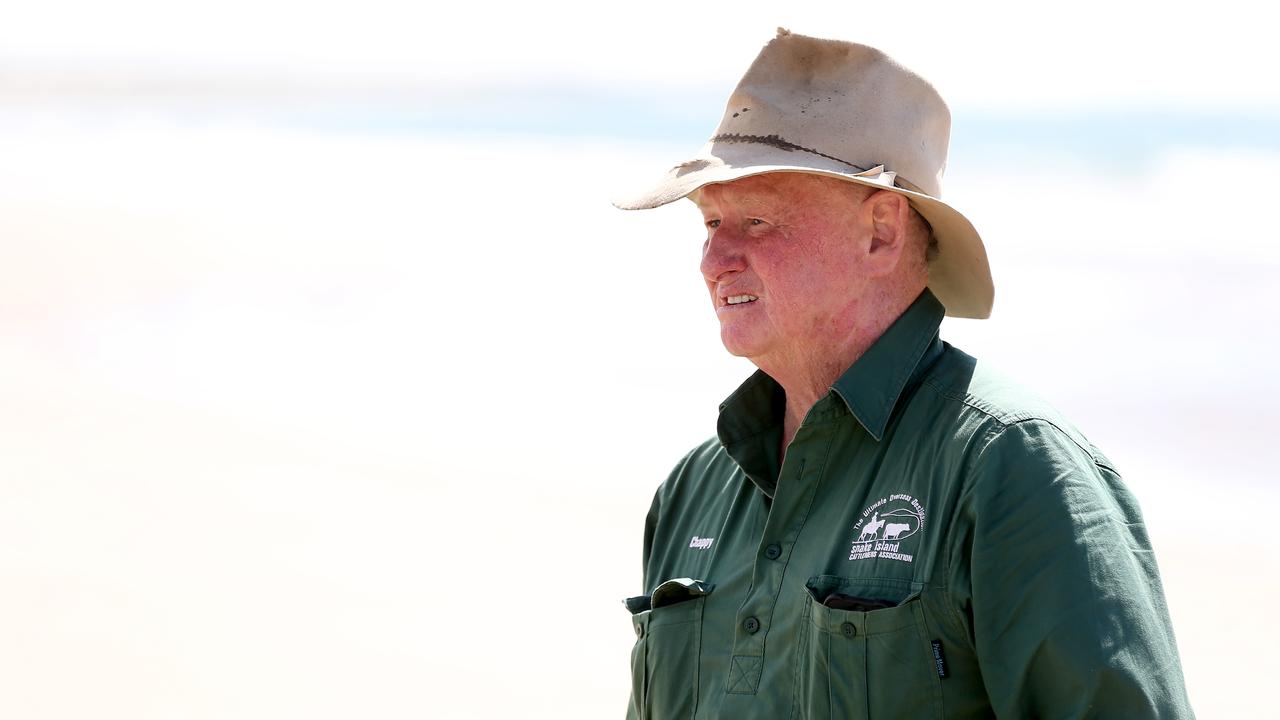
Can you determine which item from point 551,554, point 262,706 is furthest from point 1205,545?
point 262,706

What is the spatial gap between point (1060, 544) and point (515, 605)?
31.2 feet

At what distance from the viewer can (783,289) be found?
2.94m

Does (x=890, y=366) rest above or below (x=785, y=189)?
below

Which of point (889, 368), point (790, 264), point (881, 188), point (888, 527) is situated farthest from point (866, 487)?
point (881, 188)

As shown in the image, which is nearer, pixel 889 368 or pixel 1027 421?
pixel 1027 421

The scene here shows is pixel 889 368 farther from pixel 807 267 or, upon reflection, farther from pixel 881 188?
pixel 881 188

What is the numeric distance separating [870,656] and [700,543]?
68 cm

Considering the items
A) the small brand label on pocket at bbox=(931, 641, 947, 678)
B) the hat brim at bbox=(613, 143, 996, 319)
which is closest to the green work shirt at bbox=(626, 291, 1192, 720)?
the small brand label on pocket at bbox=(931, 641, 947, 678)

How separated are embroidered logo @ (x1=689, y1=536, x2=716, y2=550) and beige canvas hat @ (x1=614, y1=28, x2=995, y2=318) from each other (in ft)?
2.39

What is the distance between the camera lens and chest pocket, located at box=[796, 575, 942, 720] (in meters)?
2.53

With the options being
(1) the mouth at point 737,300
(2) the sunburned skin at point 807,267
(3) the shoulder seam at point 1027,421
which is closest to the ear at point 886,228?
(2) the sunburned skin at point 807,267

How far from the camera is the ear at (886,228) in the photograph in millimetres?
2959

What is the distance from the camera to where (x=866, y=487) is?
9.23ft

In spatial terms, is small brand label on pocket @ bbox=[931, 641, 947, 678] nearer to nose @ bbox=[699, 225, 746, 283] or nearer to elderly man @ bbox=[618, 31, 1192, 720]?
elderly man @ bbox=[618, 31, 1192, 720]
